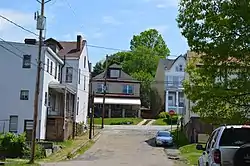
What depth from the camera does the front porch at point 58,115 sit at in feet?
144

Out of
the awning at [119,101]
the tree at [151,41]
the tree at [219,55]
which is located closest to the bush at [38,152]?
the tree at [219,55]

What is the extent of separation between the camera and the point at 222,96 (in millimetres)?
18719

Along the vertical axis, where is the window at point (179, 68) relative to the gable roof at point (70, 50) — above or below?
above

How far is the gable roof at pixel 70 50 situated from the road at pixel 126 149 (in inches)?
363

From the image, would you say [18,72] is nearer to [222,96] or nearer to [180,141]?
[180,141]

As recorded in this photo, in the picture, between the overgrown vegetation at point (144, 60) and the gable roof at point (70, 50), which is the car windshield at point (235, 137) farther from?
the overgrown vegetation at point (144, 60)

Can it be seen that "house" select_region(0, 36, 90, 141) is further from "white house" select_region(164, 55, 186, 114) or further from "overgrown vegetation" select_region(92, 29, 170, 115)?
"overgrown vegetation" select_region(92, 29, 170, 115)

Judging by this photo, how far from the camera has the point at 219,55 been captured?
Result: 17.0 m

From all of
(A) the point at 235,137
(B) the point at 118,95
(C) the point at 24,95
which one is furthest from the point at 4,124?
(B) the point at 118,95

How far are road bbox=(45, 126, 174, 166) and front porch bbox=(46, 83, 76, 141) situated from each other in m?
3.10

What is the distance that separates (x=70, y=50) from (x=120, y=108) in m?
24.8

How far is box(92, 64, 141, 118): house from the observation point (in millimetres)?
77688

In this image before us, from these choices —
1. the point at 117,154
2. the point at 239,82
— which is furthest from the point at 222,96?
the point at 117,154

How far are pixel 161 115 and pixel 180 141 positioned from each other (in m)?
29.4
